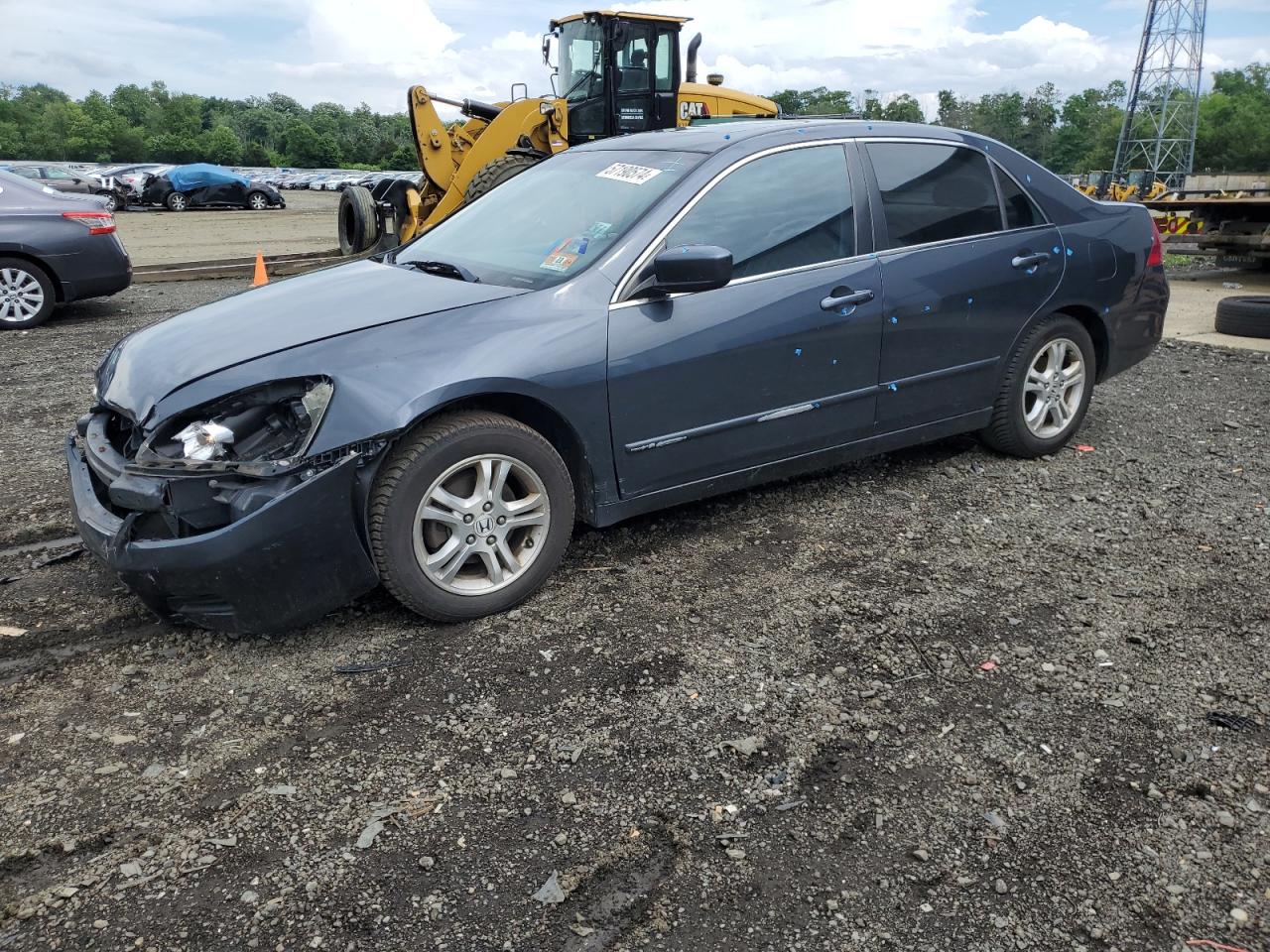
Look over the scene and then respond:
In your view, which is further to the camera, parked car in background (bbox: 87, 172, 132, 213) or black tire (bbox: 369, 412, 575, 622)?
parked car in background (bbox: 87, 172, 132, 213)

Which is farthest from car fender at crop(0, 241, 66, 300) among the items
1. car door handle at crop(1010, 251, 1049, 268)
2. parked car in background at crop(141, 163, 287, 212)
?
parked car in background at crop(141, 163, 287, 212)

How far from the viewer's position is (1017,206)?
512 cm

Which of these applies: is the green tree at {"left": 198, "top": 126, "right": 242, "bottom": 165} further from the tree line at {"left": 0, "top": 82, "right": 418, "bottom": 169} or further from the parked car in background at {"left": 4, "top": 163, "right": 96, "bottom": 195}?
the parked car in background at {"left": 4, "top": 163, "right": 96, "bottom": 195}

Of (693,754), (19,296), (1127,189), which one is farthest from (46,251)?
(1127,189)

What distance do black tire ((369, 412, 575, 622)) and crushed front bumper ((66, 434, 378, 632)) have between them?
3.5 inches

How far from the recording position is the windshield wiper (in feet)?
13.6

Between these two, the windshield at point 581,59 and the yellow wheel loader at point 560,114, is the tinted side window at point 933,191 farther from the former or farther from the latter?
the windshield at point 581,59

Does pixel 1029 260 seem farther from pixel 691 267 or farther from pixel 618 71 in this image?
pixel 618 71

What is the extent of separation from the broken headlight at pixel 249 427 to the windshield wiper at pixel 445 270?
3.06ft

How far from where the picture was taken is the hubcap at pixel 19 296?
963 centimetres

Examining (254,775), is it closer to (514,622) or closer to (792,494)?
(514,622)

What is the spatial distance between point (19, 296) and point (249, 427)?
7.94 metres

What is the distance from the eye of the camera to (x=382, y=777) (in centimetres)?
286

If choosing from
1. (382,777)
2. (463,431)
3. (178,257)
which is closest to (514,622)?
(463,431)
